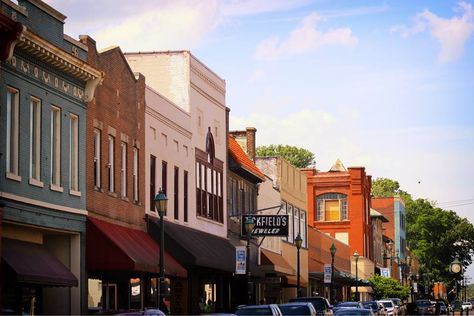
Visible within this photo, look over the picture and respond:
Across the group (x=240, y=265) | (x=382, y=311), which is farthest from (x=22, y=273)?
(x=382, y=311)

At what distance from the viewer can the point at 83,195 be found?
34594mm

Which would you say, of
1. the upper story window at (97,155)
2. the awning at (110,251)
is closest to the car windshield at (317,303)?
the awning at (110,251)

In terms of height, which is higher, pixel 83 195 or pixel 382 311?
pixel 83 195

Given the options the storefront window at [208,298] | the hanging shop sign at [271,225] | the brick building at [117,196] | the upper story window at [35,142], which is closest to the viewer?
the upper story window at [35,142]

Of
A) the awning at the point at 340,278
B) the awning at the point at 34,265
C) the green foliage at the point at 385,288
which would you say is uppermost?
the awning at the point at 34,265

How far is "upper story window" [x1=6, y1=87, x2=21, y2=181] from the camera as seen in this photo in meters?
29.6

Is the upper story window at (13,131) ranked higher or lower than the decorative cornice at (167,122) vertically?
lower

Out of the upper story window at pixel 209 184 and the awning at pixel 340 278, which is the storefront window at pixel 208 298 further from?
the awning at pixel 340 278

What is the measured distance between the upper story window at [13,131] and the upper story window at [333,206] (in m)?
75.5

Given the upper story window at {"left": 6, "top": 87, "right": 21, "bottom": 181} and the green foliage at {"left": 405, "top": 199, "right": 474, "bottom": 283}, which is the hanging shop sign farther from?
the green foliage at {"left": 405, "top": 199, "right": 474, "bottom": 283}

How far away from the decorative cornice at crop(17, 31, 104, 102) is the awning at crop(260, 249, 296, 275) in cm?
2529

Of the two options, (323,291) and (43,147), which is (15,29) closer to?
(43,147)

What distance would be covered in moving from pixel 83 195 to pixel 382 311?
2888 centimetres

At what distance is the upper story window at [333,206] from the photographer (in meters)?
104
